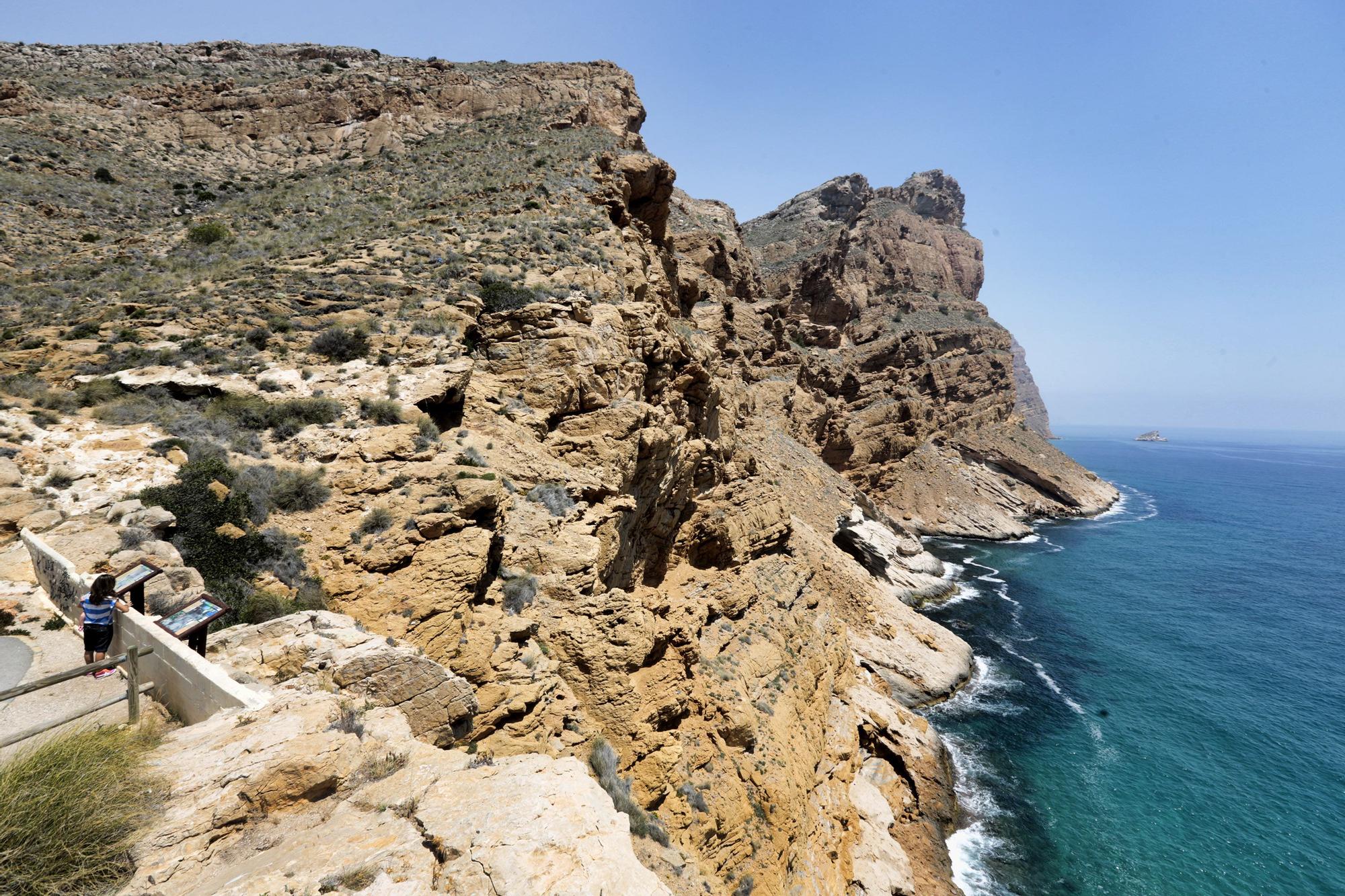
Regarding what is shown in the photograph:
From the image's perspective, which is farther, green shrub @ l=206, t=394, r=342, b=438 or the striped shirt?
green shrub @ l=206, t=394, r=342, b=438

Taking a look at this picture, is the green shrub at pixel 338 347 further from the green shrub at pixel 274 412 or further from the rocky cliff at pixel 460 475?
the green shrub at pixel 274 412

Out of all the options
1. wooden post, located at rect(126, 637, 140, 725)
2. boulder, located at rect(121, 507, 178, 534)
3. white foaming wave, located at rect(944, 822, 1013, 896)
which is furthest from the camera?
white foaming wave, located at rect(944, 822, 1013, 896)

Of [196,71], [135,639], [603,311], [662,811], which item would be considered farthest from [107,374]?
[196,71]

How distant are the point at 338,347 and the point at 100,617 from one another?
29.5 feet

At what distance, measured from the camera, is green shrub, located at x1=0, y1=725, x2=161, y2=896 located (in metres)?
3.39

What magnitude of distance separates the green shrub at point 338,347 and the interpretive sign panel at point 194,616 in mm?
9034

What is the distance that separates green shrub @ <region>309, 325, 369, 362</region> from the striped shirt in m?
8.63

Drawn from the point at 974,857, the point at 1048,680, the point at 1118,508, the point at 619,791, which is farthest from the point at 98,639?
the point at 1118,508

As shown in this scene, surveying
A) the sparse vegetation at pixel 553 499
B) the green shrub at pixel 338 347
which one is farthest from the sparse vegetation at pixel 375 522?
the green shrub at pixel 338 347

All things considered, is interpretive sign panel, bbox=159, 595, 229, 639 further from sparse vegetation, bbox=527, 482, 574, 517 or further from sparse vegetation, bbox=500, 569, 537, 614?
sparse vegetation, bbox=527, 482, 574, 517

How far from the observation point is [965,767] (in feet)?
75.5

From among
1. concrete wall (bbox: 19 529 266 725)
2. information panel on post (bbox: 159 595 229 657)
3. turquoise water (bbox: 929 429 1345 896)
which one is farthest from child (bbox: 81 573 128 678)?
turquoise water (bbox: 929 429 1345 896)

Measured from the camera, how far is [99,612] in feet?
20.3

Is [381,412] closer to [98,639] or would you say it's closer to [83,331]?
[98,639]
